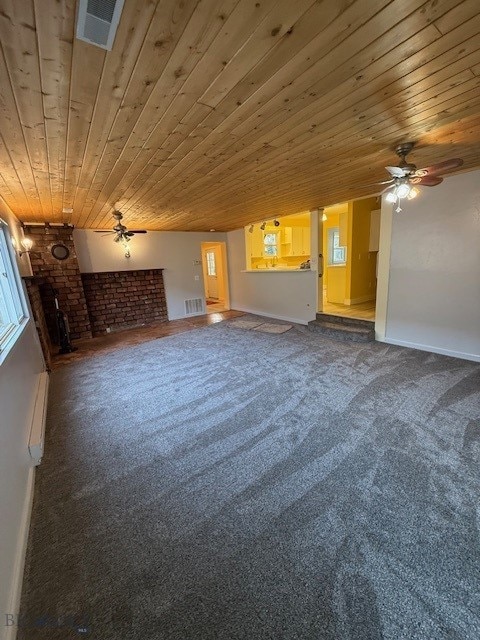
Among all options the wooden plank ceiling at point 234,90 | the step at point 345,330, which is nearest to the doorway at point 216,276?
the step at point 345,330

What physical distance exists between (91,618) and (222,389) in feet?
6.64

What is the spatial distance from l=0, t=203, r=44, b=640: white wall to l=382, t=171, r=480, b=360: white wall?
15.6 ft

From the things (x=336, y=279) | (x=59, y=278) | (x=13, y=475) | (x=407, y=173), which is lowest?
(x=13, y=475)

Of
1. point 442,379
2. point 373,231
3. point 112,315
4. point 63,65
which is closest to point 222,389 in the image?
point 442,379

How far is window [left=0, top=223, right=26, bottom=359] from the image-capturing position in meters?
2.96

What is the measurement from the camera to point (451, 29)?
3.67ft

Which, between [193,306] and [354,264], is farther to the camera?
[193,306]

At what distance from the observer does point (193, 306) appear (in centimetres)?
735

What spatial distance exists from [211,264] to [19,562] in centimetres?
908

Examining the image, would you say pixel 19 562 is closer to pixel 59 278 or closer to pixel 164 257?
pixel 59 278

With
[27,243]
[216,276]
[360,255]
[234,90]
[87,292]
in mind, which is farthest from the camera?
[216,276]

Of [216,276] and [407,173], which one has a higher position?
[407,173]

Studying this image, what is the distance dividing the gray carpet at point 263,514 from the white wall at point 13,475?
8 centimetres

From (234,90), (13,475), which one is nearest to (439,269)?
(234,90)
